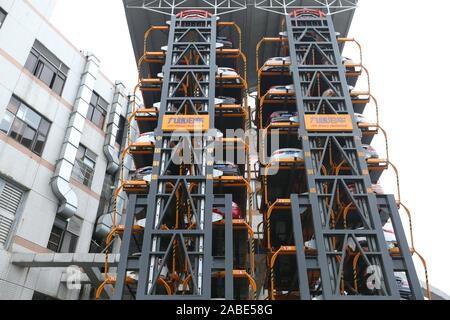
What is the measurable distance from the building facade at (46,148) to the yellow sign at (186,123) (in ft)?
20.9

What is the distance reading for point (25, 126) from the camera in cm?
1848

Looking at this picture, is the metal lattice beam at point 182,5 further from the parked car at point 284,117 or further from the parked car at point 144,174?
the parked car at point 144,174

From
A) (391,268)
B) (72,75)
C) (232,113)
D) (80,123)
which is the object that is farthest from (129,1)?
(391,268)

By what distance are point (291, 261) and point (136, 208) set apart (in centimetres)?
567

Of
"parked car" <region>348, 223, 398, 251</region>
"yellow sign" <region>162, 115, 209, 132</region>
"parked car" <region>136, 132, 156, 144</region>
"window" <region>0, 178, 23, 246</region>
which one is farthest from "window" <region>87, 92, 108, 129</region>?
"parked car" <region>348, 223, 398, 251</region>

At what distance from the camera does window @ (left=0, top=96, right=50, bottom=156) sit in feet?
58.2

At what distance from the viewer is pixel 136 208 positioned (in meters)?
13.6

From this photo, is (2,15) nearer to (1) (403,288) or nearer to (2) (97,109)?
(2) (97,109)

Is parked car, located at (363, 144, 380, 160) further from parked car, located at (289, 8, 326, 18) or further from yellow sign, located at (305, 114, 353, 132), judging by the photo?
parked car, located at (289, 8, 326, 18)

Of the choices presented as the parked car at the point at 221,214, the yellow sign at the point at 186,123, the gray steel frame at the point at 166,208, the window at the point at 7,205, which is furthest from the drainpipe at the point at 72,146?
the parked car at the point at 221,214

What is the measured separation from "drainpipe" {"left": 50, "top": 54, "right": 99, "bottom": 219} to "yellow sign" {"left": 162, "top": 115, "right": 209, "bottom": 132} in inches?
251

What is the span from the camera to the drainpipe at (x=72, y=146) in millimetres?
18656

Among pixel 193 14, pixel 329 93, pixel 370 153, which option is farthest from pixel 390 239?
pixel 193 14

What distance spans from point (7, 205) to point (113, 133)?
790 cm
